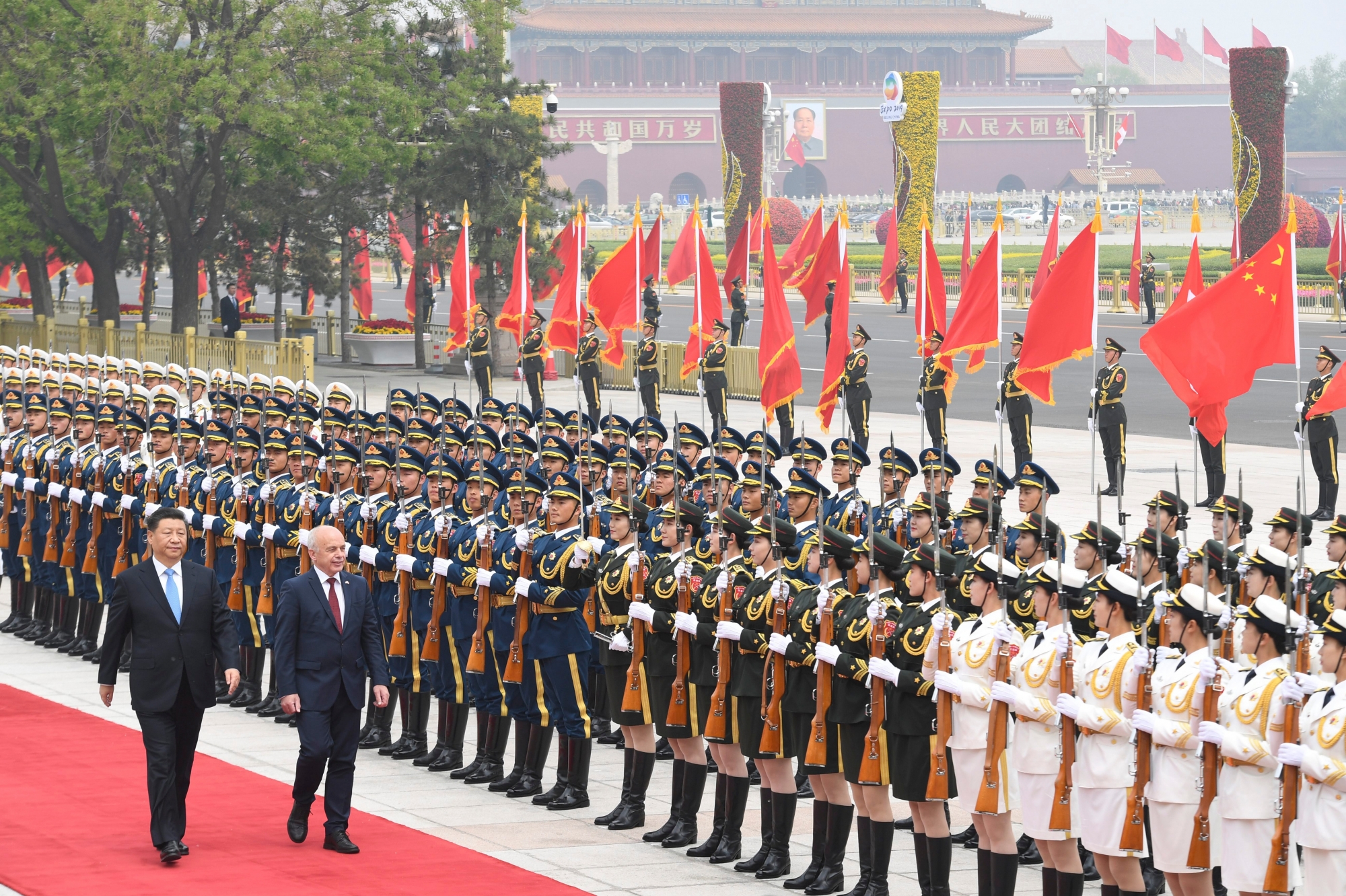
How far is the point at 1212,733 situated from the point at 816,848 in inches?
80.1

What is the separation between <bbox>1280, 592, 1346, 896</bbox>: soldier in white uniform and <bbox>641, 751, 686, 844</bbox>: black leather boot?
2.98 m

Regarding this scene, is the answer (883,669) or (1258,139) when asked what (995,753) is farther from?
(1258,139)

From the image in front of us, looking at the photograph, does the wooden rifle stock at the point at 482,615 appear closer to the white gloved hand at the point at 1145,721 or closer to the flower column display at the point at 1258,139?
the white gloved hand at the point at 1145,721

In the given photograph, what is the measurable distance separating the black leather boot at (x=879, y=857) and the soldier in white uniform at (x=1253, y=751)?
1.47 m

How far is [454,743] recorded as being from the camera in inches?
393

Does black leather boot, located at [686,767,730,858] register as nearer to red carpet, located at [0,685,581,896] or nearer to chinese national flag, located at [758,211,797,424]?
red carpet, located at [0,685,581,896]

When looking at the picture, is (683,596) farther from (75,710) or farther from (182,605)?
(75,710)

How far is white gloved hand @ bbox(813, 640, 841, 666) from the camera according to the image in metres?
7.73

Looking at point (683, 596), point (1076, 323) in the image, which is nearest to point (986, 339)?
point (1076, 323)

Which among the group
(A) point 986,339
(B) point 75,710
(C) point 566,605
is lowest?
(B) point 75,710

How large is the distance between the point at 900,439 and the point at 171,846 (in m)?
16.1

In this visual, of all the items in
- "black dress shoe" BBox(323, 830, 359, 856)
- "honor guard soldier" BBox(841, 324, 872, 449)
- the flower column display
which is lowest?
"black dress shoe" BBox(323, 830, 359, 856)

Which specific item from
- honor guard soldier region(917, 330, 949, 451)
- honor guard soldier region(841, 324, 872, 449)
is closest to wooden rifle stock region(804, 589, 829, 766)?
honor guard soldier region(917, 330, 949, 451)

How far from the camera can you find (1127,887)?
7.00 meters
